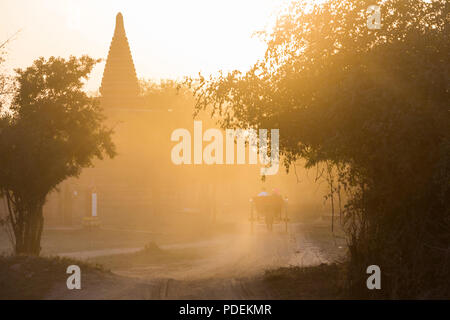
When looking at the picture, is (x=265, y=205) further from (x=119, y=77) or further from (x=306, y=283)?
(x=119, y=77)

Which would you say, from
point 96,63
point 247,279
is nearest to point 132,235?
point 96,63

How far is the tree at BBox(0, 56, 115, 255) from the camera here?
1752 cm

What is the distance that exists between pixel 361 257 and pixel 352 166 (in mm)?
1966

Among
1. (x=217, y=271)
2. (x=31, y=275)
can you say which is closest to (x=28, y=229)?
(x=31, y=275)

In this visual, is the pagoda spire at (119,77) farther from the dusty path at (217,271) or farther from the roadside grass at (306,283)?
the roadside grass at (306,283)

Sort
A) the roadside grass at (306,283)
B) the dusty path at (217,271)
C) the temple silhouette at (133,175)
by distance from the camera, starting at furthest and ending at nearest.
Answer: the temple silhouette at (133,175) < the roadside grass at (306,283) < the dusty path at (217,271)

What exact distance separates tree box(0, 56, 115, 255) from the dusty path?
303 cm

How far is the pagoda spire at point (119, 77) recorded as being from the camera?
48969mm

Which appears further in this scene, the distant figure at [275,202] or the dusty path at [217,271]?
the distant figure at [275,202]

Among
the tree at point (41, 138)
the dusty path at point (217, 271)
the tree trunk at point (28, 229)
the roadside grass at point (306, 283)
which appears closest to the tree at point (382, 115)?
the roadside grass at point (306, 283)

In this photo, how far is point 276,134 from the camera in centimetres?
1538

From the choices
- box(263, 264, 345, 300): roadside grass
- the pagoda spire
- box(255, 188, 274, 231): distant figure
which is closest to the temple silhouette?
the pagoda spire

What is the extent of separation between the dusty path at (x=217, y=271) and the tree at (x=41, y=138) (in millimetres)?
3035

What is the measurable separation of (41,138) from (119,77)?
32.0 m
